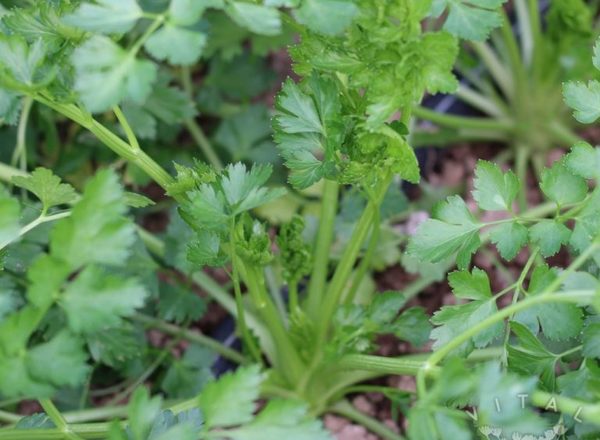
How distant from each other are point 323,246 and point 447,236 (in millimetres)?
235

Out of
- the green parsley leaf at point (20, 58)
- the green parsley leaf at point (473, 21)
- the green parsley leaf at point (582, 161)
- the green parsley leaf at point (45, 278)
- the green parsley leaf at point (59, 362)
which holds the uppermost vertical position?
the green parsley leaf at point (473, 21)

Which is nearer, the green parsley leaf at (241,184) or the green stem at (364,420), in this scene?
the green parsley leaf at (241,184)

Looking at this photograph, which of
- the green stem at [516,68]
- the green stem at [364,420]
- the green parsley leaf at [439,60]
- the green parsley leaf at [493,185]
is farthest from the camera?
the green stem at [516,68]

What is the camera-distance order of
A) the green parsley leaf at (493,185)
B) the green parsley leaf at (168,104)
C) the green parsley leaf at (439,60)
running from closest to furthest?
1. the green parsley leaf at (439,60)
2. the green parsley leaf at (493,185)
3. the green parsley leaf at (168,104)

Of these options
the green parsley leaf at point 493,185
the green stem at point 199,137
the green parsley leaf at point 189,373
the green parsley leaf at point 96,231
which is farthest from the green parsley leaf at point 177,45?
the green stem at point 199,137

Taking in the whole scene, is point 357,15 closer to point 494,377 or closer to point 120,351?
point 494,377

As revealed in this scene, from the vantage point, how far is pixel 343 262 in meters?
0.96

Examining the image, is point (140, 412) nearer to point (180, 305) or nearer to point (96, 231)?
point (96, 231)

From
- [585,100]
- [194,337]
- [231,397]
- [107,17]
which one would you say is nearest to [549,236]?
[585,100]

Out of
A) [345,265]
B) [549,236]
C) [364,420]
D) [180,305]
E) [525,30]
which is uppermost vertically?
[525,30]

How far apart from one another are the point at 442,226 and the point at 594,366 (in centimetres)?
19

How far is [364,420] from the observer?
1077 mm

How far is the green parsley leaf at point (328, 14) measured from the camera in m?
0.66

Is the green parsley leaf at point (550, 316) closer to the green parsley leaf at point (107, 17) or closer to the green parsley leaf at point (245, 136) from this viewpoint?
the green parsley leaf at point (107, 17)
